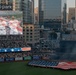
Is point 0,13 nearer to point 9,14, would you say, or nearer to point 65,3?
point 9,14

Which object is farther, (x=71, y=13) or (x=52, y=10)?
(x=71, y=13)

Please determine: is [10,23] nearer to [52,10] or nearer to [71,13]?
[52,10]

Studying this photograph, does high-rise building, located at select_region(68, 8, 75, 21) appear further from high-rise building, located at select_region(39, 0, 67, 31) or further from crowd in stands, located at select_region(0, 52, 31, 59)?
crowd in stands, located at select_region(0, 52, 31, 59)

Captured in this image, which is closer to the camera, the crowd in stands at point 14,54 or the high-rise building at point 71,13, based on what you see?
the crowd in stands at point 14,54

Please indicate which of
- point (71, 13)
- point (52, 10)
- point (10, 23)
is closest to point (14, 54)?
point (10, 23)

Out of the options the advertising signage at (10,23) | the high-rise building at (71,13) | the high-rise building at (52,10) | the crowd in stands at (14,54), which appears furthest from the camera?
the high-rise building at (71,13)

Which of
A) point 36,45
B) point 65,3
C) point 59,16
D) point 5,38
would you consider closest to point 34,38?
point 36,45

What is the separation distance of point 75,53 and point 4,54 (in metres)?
10.1

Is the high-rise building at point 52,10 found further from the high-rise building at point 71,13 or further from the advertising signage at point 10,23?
the advertising signage at point 10,23

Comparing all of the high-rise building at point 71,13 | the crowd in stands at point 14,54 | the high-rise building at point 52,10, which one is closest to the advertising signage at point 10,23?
the crowd in stands at point 14,54

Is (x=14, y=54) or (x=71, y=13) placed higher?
(x=71, y=13)

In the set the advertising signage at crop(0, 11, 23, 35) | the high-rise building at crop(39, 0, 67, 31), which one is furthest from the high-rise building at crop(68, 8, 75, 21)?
the advertising signage at crop(0, 11, 23, 35)

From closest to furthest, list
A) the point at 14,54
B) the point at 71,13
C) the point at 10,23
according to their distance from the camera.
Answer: the point at 14,54, the point at 10,23, the point at 71,13

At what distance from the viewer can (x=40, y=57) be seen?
35562 mm
